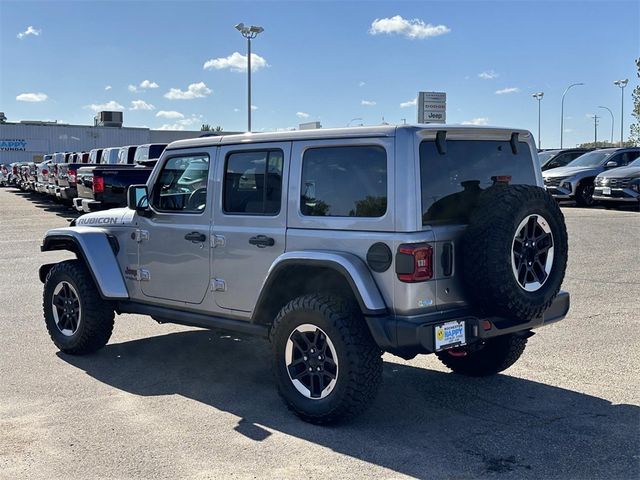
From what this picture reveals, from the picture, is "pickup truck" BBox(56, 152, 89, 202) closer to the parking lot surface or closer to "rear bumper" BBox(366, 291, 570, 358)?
the parking lot surface

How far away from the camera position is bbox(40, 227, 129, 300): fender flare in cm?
607

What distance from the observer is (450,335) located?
4.28 meters

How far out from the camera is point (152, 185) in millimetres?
5969

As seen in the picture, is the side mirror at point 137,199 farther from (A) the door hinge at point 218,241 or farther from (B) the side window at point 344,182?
(B) the side window at point 344,182

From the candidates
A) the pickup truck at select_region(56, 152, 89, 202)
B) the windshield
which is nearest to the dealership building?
the pickup truck at select_region(56, 152, 89, 202)

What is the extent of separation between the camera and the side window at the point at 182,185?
5.55 m

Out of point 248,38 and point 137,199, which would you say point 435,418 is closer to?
point 137,199

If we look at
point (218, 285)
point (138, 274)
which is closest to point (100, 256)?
point (138, 274)

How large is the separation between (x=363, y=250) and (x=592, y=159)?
65.7ft

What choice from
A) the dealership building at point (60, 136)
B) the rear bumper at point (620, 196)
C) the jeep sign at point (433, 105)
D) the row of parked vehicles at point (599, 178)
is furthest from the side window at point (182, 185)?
the dealership building at point (60, 136)

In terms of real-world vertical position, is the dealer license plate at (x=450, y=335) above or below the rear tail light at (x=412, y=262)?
below

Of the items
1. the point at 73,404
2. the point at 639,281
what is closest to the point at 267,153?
the point at 73,404

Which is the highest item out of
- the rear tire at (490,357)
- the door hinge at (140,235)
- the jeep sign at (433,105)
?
the jeep sign at (433,105)

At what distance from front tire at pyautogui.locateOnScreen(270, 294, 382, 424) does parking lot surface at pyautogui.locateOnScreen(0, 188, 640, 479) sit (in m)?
0.17
